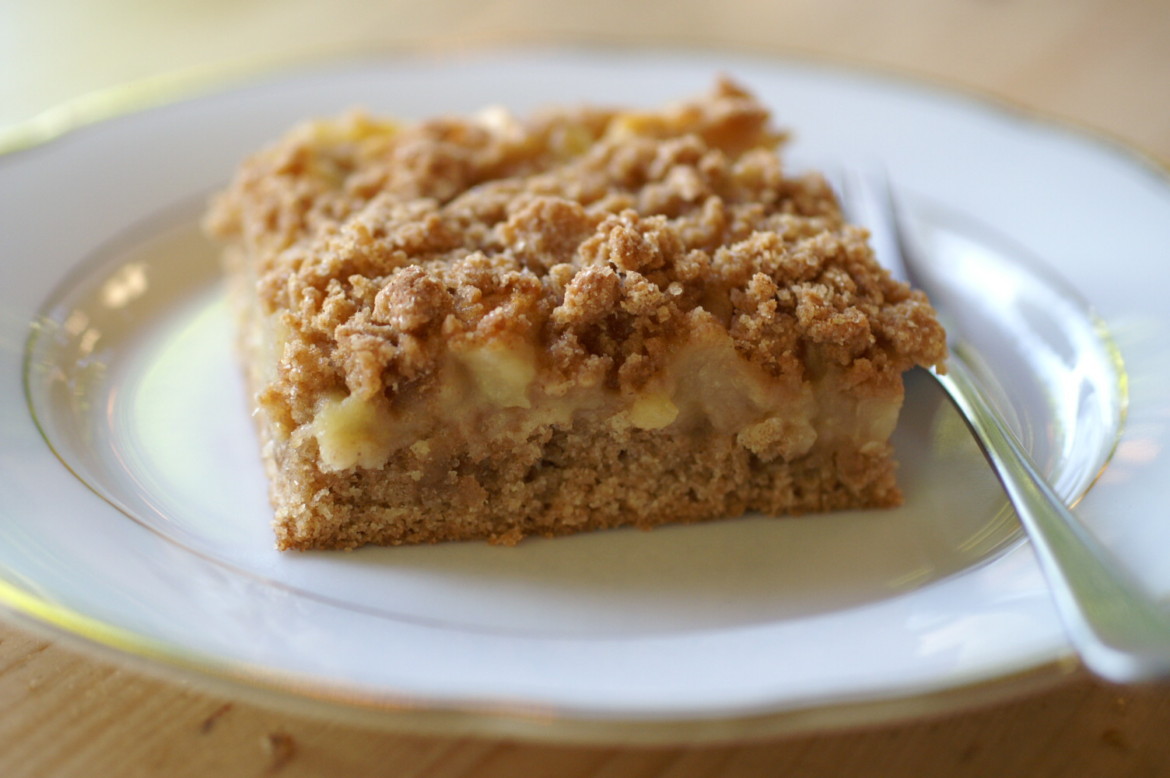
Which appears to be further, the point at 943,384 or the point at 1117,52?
the point at 1117,52

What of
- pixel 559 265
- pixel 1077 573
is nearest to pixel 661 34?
pixel 559 265

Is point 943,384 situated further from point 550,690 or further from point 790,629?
point 550,690

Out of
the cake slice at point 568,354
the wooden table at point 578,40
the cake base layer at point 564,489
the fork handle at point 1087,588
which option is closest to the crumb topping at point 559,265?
the cake slice at point 568,354

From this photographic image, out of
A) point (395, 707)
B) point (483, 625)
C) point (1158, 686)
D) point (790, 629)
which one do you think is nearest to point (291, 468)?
point (483, 625)

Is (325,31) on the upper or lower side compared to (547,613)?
upper

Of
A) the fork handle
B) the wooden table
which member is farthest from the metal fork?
the wooden table

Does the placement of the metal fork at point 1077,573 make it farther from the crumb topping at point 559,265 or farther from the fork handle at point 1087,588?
the crumb topping at point 559,265

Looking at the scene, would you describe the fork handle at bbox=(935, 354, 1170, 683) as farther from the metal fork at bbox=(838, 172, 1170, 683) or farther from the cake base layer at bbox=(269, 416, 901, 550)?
the cake base layer at bbox=(269, 416, 901, 550)
